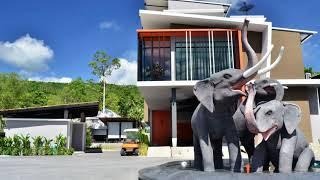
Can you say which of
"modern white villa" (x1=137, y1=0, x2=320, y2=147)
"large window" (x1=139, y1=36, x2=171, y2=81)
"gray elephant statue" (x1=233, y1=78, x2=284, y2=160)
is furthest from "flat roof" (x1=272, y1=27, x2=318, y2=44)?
"gray elephant statue" (x1=233, y1=78, x2=284, y2=160)

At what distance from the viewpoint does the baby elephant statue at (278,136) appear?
19.8ft

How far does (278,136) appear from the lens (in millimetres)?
6344

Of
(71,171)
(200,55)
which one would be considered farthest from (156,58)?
(71,171)

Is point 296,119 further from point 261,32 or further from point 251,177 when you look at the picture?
point 261,32

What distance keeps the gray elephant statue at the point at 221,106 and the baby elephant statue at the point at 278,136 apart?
0.30 metres

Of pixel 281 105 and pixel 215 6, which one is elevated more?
pixel 215 6

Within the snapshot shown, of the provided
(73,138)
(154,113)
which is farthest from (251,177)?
(154,113)

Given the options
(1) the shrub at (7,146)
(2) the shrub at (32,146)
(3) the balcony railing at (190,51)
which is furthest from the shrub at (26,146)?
(3) the balcony railing at (190,51)

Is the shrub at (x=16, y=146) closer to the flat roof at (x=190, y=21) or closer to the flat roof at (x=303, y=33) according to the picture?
the flat roof at (x=190, y=21)

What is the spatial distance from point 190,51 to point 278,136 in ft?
68.2

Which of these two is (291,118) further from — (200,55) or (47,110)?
(47,110)

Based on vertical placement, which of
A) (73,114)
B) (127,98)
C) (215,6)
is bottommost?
(73,114)

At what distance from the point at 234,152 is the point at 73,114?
29.1 m

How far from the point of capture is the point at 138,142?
2906 cm
